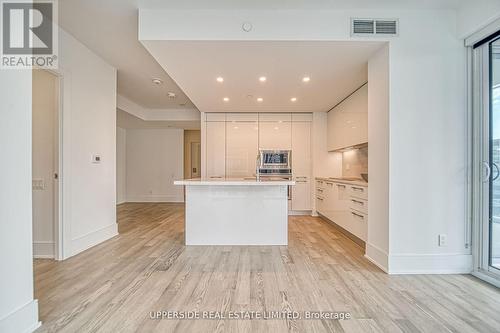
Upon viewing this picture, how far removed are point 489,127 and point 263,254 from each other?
2803 mm

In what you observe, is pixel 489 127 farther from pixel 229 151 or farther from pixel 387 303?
pixel 229 151

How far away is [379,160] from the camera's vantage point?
116 inches

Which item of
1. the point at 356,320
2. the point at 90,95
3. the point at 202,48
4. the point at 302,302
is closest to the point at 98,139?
the point at 90,95

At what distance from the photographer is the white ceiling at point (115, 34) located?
2643 millimetres

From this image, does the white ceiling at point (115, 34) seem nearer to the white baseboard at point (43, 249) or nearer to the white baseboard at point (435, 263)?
the white baseboard at point (43, 249)

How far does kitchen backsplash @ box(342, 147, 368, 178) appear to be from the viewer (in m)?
4.77

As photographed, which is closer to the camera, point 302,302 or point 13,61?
point 13,61

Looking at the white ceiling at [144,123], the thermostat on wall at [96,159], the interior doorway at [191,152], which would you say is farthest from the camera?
Answer: the interior doorway at [191,152]

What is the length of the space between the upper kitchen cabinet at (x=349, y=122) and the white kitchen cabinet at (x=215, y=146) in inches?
95.4

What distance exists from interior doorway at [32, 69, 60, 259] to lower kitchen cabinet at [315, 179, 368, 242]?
3.93 meters

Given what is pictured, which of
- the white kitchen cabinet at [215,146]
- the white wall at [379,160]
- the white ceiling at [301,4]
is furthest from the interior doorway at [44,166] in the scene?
the white wall at [379,160]

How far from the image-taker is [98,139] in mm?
3857

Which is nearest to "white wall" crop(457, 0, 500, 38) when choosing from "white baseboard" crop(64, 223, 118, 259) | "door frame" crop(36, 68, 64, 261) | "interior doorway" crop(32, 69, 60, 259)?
"door frame" crop(36, 68, 64, 261)

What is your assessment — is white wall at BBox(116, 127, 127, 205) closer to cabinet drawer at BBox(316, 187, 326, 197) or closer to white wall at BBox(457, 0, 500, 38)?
cabinet drawer at BBox(316, 187, 326, 197)
